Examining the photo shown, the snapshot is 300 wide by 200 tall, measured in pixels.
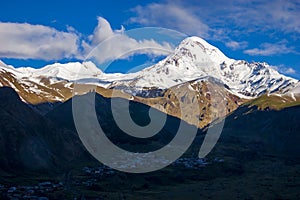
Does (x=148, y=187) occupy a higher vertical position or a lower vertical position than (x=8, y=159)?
lower

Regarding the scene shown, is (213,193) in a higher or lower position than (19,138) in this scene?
lower

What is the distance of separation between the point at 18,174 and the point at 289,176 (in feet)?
412

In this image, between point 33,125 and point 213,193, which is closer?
point 213,193

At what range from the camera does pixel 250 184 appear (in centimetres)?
17338

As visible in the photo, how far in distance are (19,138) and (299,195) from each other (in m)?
113

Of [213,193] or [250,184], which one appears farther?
[250,184]

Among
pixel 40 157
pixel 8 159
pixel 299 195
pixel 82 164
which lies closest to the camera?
pixel 299 195

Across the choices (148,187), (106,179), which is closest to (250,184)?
(148,187)

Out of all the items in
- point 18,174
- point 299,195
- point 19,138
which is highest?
point 19,138

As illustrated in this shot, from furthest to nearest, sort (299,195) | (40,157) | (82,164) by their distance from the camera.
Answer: (82,164) → (40,157) → (299,195)

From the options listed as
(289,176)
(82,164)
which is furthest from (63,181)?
(289,176)

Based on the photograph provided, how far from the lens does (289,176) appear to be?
647ft

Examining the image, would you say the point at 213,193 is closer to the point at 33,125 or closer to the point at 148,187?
the point at 148,187

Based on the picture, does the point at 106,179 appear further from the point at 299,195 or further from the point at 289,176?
the point at 289,176
